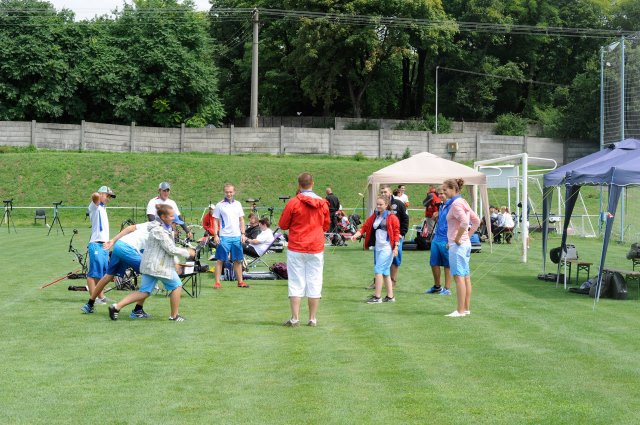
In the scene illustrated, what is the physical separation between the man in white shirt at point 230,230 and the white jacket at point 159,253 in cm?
416

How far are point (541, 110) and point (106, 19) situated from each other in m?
29.4

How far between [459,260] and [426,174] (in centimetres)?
1226

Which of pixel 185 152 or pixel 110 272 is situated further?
pixel 185 152

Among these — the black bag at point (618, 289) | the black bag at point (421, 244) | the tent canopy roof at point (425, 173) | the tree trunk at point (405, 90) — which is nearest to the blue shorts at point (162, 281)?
the black bag at point (618, 289)

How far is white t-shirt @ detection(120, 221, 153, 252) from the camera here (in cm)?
1215

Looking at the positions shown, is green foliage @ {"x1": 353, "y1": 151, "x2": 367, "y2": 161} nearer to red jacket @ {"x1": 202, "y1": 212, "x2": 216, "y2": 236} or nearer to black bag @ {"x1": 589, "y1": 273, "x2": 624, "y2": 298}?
red jacket @ {"x1": 202, "y1": 212, "x2": 216, "y2": 236}

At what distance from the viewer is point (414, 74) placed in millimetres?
66750

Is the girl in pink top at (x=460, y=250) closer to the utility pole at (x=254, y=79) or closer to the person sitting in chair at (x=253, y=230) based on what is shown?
the person sitting in chair at (x=253, y=230)

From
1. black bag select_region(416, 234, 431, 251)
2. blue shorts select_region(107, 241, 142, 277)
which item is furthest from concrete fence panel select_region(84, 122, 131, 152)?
blue shorts select_region(107, 241, 142, 277)

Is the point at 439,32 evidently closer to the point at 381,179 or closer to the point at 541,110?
the point at 541,110

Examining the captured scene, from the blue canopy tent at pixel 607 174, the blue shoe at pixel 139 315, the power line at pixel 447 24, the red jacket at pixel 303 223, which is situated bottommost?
the blue shoe at pixel 139 315

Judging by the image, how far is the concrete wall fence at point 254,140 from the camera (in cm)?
4497

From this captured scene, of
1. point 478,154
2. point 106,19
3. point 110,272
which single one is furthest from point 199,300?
point 106,19

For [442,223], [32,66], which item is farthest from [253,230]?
[32,66]
